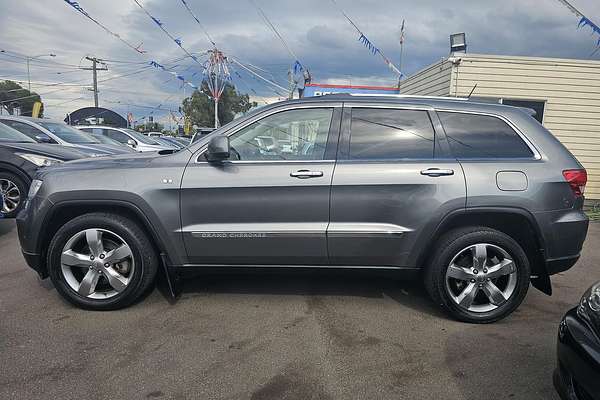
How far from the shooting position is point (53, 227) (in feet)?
12.0

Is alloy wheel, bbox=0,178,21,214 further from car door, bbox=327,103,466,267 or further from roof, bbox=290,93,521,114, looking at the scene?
car door, bbox=327,103,466,267

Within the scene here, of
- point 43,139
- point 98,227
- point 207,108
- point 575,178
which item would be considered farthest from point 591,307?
point 207,108

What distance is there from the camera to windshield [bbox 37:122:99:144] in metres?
9.30

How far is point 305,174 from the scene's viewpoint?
336 centimetres

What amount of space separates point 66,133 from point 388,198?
28.6 ft

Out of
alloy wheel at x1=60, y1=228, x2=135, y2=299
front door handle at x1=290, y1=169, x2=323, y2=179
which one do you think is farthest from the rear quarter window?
alloy wheel at x1=60, y1=228, x2=135, y2=299

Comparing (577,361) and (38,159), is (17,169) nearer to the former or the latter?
(38,159)

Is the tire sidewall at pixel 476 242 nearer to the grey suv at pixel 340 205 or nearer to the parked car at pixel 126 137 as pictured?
the grey suv at pixel 340 205

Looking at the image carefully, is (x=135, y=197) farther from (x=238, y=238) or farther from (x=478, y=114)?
(x=478, y=114)

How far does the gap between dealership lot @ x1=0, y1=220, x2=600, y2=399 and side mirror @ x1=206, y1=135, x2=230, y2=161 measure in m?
A: 1.33

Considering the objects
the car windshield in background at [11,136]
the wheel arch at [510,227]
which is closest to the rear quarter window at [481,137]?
the wheel arch at [510,227]

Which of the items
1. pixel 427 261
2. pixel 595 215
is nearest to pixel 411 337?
pixel 427 261

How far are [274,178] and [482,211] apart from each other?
65.0 inches

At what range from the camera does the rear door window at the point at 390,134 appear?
347cm
